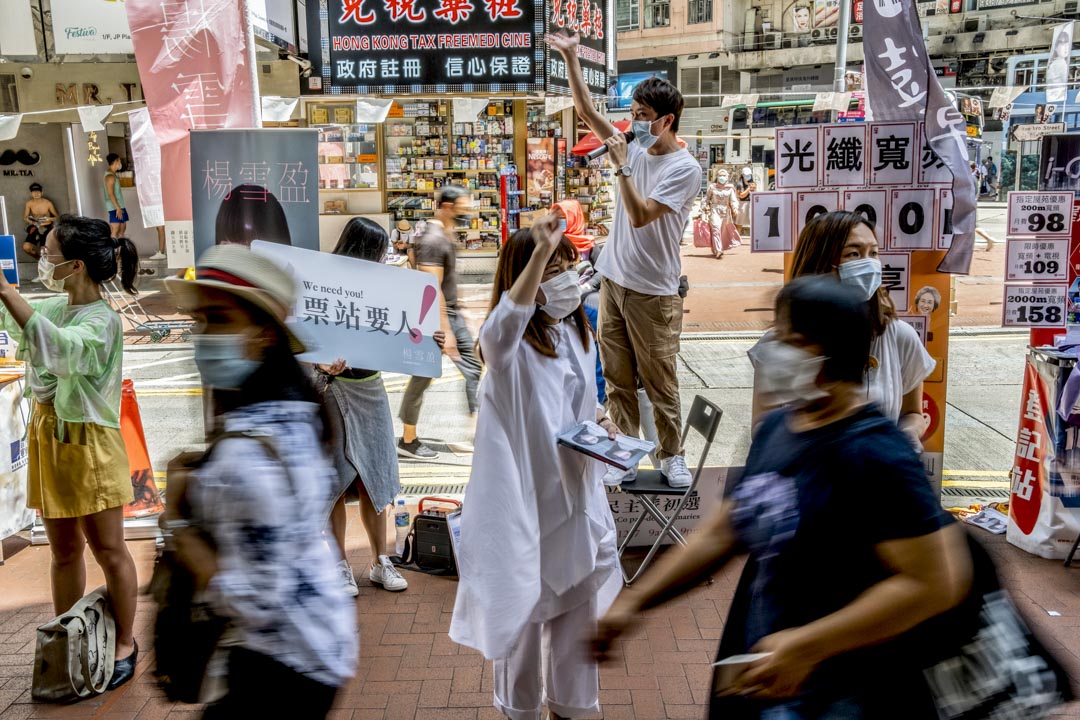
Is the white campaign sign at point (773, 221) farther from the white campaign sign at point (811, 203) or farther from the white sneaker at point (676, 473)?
the white sneaker at point (676, 473)

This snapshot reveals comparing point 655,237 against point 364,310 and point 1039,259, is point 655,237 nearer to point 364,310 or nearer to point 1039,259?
point 364,310

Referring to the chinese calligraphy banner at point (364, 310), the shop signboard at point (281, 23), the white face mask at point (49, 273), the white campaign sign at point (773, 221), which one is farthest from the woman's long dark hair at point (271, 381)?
the shop signboard at point (281, 23)

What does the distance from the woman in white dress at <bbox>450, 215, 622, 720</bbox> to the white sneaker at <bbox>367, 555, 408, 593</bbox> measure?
1508 mm

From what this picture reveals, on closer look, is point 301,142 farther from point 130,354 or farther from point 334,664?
point 130,354

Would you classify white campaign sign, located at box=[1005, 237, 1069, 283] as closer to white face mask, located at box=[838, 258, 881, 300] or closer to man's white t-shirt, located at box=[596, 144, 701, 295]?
man's white t-shirt, located at box=[596, 144, 701, 295]

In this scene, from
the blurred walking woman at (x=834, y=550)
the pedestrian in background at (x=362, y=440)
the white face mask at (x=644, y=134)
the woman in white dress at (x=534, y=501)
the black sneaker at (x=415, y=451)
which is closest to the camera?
the blurred walking woman at (x=834, y=550)

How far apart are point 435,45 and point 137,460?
10346 mm

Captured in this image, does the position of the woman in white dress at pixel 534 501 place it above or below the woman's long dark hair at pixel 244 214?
below

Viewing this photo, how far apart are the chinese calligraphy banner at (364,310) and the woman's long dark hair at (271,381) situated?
1869 mm

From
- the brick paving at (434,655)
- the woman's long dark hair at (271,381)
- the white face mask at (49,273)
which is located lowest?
the brick paving at (434,655)

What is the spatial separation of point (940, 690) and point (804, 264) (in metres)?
2.00

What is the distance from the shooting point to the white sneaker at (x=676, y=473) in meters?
4.78

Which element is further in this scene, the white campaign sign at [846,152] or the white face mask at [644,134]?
the white campaign sign at [846,152]

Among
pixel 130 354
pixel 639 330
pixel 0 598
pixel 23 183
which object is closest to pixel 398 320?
pixel 639 330
